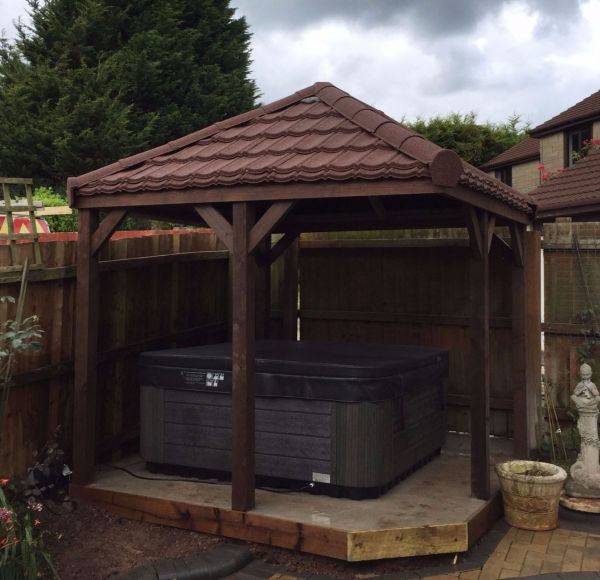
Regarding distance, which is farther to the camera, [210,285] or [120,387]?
[210,285]

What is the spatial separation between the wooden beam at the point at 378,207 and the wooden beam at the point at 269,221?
5.16 ft

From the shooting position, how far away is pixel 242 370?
13.9ft

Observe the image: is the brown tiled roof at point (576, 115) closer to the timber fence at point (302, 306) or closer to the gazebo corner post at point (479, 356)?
the timber fence at point (302, 306)

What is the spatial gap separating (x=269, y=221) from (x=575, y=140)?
1403 cm

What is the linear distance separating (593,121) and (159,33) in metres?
12.9

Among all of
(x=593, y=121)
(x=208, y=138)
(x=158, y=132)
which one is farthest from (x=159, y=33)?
(x=208, y=138)

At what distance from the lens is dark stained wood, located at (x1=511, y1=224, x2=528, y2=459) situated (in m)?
5.63

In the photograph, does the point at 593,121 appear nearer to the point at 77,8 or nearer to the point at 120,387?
the point at 120,387

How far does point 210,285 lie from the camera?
677 centimetres

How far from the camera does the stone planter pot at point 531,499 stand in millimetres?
4488

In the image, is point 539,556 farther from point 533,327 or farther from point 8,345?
point 8,345

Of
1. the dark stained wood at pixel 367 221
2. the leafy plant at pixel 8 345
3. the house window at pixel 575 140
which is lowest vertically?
the leafy plant at pixel 8 345

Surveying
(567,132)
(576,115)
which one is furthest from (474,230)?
(567,132)

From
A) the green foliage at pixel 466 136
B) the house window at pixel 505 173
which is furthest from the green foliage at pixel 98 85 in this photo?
the house window at pixel 505 173
